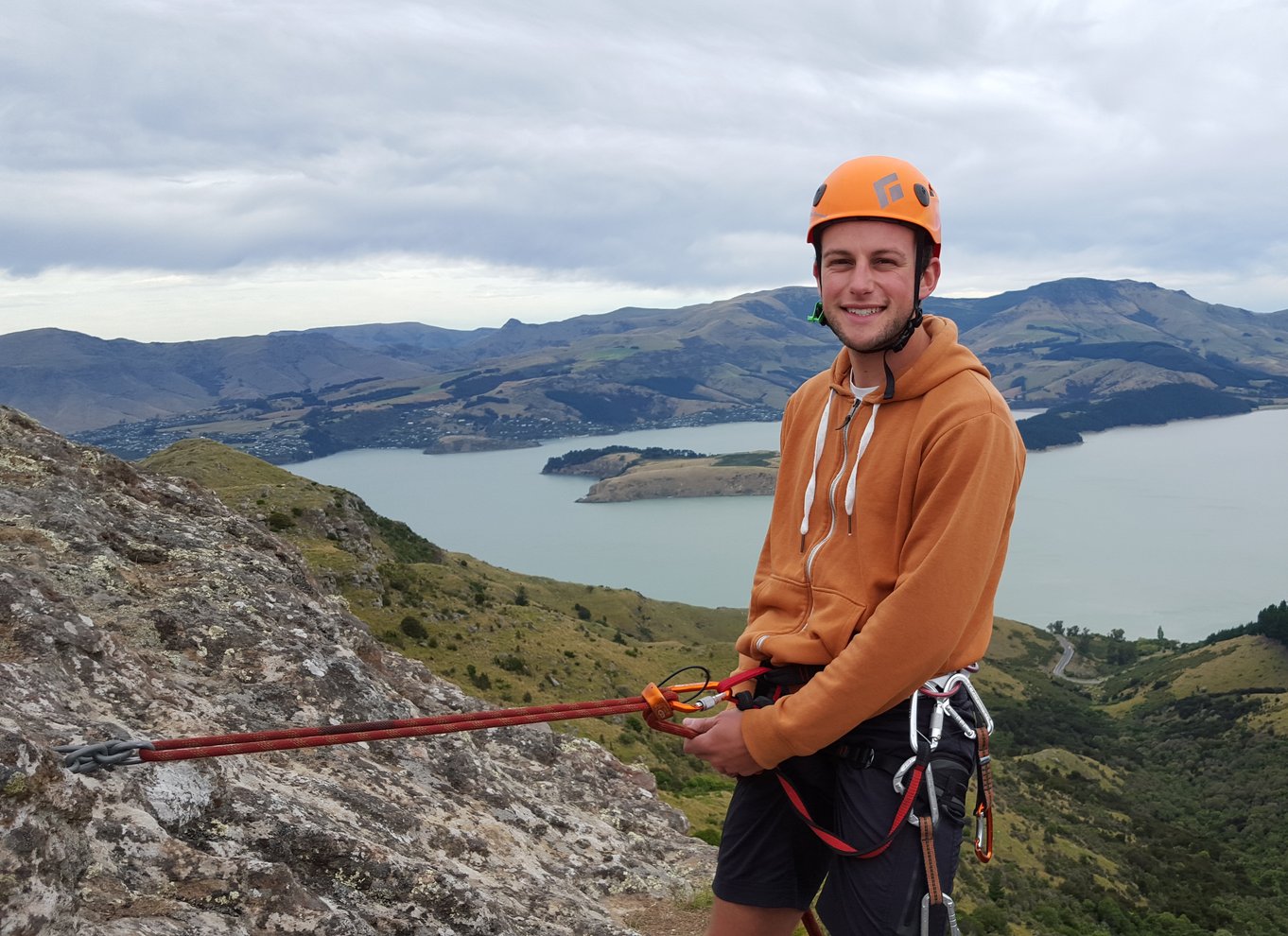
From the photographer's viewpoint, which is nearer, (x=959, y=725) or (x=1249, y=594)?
(x=959, y=725)

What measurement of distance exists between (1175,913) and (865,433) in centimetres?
4818

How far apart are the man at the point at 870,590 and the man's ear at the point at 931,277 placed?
0.01m

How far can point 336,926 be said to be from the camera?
12.0 feet

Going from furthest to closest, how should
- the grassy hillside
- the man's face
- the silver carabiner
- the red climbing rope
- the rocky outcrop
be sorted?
the grassy hillside → the rocky outcrop → the red climbing rope → the man's face → the silver carabiner

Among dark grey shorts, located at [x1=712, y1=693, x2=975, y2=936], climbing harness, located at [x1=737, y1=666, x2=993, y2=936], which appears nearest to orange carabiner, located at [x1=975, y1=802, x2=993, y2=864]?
climbing harness, located at [x1=737, y1=666, x2=993, y2=936]

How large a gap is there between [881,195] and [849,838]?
2282 millimetres

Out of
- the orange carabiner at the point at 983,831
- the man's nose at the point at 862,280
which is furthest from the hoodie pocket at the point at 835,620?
the man's nose at the point at 862,280

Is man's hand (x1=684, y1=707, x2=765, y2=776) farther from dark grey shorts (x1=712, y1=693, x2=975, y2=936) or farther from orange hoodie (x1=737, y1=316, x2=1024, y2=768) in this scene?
dark grey shorts (x1=712, y1=693, x2=975, y2=936)

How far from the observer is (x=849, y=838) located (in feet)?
9.68

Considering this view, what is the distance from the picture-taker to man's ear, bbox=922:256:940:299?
123 inches

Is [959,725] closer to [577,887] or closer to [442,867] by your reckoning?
[442,867]

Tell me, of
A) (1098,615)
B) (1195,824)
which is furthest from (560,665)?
(1098,615)

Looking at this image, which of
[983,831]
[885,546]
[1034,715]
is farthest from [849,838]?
[1034,715]

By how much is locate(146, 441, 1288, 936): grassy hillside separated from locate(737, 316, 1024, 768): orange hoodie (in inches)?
414
